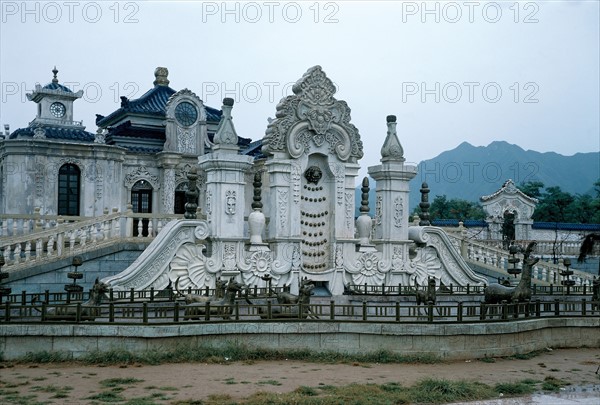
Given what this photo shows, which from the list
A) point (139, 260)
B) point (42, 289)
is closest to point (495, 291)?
point (139, 260)

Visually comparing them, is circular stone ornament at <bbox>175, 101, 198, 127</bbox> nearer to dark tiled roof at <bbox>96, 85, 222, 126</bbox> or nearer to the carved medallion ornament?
dark tiled roof at <bbox>96, 85, 222, 126</bbox>

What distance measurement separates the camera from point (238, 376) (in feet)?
45.4

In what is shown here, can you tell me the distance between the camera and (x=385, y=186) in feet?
78.3

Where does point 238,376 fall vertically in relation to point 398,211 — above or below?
below

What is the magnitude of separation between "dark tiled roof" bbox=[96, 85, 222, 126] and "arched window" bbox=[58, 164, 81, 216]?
17.1 feet

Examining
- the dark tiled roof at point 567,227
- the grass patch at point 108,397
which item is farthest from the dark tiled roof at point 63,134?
the dark tiled roof at point 567,227

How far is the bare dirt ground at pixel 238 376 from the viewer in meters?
12.3

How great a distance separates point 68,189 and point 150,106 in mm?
7406

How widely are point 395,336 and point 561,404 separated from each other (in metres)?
4.91

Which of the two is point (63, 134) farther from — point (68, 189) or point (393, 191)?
point (393, 191)

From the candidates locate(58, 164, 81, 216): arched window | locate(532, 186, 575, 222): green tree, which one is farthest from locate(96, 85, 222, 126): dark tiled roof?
locate(532, 186, 575, 222): green tree

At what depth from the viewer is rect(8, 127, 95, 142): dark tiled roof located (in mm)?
32062

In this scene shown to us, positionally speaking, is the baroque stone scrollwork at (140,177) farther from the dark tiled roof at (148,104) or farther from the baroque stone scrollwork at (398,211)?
the baroque stone scrollwork at (398,211)

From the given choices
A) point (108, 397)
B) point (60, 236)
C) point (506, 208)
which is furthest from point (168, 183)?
point (108, 397)
